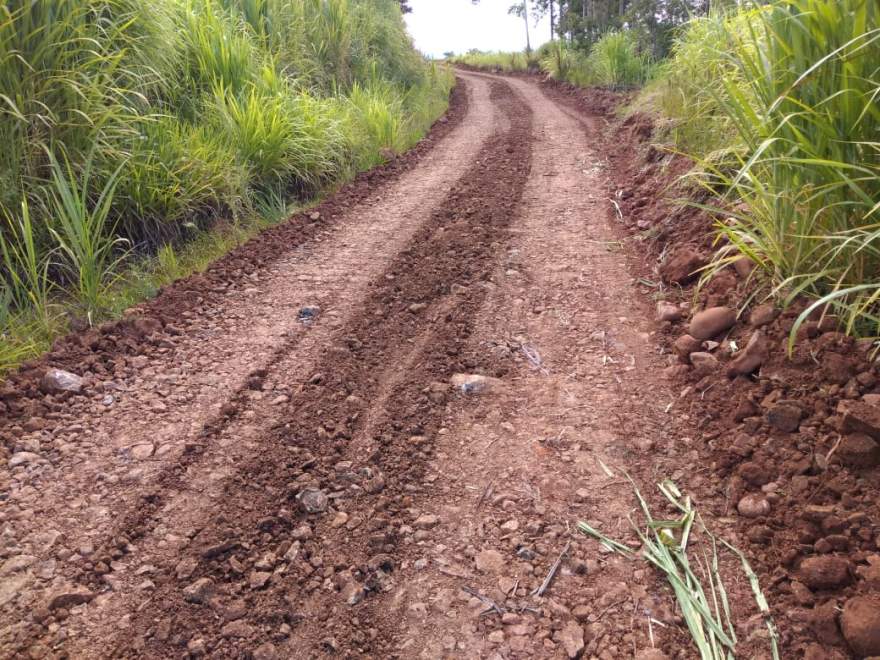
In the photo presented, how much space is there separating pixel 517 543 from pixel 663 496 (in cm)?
54

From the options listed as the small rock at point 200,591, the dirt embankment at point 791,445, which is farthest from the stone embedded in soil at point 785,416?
the small rock at point 200,591

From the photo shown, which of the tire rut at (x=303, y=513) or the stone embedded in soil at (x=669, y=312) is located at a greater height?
the stone embedded in soil at (x=669, y=312)

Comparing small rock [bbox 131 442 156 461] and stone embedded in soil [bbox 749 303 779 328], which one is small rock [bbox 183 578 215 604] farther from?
stone embedded in soil [bbox 749 303 779 328]

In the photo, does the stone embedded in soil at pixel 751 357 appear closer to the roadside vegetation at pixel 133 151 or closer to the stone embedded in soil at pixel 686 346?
the stone embedded in soil at pixel 686 346

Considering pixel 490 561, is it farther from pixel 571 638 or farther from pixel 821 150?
pixel 821 150

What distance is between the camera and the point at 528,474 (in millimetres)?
2098

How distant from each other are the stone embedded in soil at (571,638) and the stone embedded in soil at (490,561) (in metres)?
0.25

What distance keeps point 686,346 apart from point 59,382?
2.80 meters

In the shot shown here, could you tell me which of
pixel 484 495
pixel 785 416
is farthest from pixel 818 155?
pixel 484 495

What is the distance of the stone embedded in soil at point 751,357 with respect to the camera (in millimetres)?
2295

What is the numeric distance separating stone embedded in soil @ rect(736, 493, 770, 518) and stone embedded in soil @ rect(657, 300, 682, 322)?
1.21 m

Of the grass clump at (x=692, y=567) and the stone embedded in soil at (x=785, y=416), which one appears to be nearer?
the grass clump at (x=692, y=567)

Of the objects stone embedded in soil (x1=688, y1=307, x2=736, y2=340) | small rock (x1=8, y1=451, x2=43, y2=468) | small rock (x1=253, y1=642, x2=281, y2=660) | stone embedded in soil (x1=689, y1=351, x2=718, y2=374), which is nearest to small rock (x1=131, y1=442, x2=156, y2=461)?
small rock (x1=8, y1=451, x2=43, y2=468)

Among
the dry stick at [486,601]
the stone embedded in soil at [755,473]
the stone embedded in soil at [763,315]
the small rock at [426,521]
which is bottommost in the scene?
the dry stick at [486,601]
